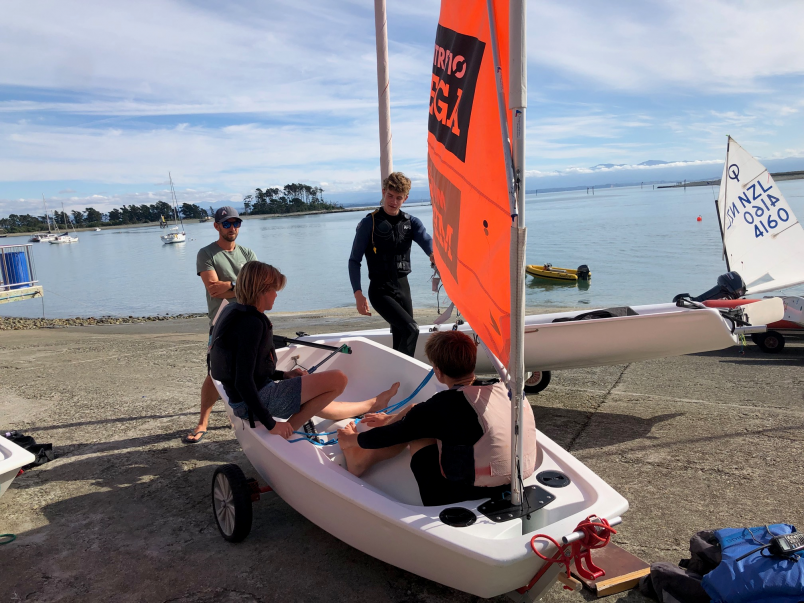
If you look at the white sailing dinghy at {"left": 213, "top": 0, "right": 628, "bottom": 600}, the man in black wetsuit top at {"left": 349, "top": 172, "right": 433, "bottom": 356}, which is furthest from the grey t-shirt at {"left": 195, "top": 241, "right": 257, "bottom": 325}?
the white sailing dinghy at {"left": 213, "top": 0, "right": 628, "bottom": 600}

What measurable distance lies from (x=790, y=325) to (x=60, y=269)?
50466 millimetres

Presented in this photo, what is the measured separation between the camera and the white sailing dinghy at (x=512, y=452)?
1.87m

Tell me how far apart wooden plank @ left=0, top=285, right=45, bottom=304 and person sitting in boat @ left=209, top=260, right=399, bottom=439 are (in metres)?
11.8

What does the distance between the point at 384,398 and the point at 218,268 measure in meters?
1.46

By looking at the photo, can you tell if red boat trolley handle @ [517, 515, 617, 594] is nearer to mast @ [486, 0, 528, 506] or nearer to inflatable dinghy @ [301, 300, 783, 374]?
mast @ [486, 0, 528, 506]

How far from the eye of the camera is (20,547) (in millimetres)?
2754

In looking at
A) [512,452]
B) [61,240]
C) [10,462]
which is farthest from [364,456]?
[61,240]

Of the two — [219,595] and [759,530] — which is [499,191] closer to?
[759,530]

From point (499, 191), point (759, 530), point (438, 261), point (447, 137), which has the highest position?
point (447, 137)

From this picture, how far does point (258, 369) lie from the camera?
113 inches

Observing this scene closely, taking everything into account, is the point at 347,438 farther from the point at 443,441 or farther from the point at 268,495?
the point at 268,495

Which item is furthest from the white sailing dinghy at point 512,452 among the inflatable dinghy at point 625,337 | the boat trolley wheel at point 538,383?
the boat trolley wheel at point 538,383

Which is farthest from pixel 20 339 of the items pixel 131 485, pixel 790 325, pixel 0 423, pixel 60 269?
pixel 60 269

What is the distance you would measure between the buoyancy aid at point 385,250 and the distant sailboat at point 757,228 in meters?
6.72
